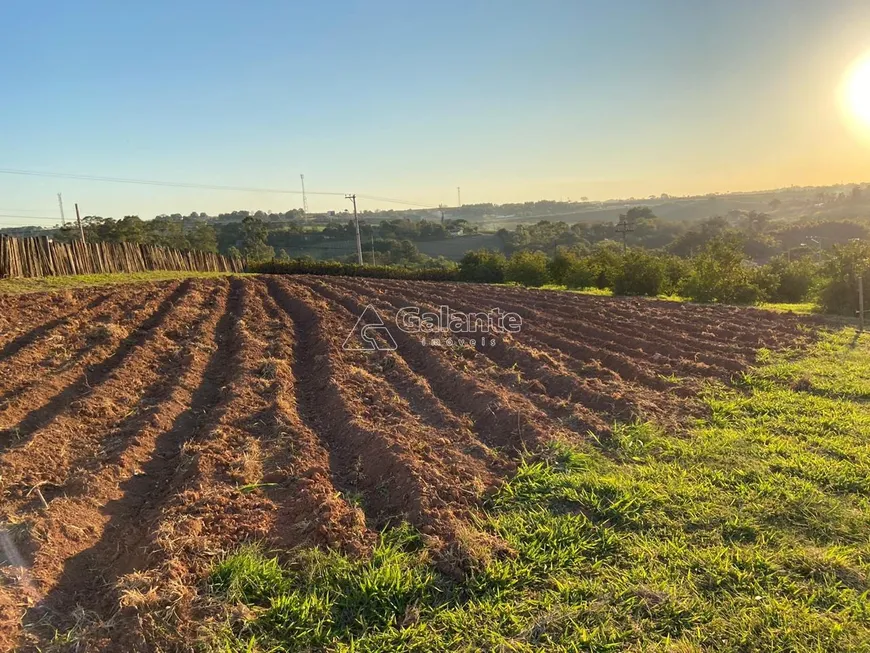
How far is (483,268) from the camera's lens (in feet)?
86.3

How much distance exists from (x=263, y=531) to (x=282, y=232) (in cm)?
6493

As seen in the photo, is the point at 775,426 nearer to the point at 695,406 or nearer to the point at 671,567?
the point at 695,406

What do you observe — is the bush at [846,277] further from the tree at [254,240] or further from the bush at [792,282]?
the tree at [254,240]

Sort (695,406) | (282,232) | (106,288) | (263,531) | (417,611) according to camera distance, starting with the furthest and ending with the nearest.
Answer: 1. (282,232)
2. (106,288)
3. (695,406)
4. (263,531)
5. (417,611)

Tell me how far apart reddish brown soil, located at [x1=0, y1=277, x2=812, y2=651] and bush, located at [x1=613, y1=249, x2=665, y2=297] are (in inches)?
309

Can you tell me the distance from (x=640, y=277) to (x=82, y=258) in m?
20.2

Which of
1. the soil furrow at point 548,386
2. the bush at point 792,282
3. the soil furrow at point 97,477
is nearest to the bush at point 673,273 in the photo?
the bush at point 792,282

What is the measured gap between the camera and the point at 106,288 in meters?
14.9

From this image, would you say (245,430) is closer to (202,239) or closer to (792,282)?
(792,282)

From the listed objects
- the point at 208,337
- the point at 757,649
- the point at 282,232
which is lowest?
the point at 757,649

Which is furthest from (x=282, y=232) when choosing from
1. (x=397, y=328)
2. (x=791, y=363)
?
(x=791, y=363)

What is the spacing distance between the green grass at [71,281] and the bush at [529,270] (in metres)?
14.8

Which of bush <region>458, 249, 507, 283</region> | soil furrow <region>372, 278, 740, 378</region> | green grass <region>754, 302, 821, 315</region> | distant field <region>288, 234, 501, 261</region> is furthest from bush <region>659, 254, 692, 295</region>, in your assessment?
distant field <region>288, 234, 501, 261</region>

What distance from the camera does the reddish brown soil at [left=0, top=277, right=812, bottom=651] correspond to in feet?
10.6
